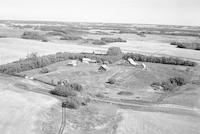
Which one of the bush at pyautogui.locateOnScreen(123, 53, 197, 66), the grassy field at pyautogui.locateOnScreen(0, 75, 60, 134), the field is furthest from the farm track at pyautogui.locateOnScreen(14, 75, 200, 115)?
the bush at pyautogui.locateOnScreen(123, 53, 197, 66)

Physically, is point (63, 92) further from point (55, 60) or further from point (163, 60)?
point (163, 60)

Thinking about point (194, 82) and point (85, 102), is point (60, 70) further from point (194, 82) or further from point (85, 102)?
point (194, 82)

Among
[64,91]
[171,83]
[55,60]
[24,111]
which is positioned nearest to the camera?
[24,111]

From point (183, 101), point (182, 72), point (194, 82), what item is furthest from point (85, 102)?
point (182, 72)

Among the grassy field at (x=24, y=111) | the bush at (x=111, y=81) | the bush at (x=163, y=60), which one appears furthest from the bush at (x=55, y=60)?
the bush at (x=111, y=81)

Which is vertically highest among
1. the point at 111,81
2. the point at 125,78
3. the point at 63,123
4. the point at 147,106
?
the point at 111,81

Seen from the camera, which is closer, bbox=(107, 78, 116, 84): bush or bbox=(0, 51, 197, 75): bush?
bbox=(107, 78, 116, 84): bush

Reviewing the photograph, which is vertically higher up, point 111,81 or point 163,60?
point 163,60

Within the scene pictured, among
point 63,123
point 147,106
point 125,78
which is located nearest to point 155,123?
point 147,106

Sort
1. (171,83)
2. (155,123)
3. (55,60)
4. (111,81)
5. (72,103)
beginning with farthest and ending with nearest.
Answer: (55,60) → (171,83) → (111,81) → (72,103) → (155,123)

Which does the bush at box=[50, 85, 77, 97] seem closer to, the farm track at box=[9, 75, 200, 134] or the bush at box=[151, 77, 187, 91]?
the farm track at box=[9, 75, 200, 134]

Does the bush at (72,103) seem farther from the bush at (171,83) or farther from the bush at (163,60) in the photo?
the bush at (163,60)
